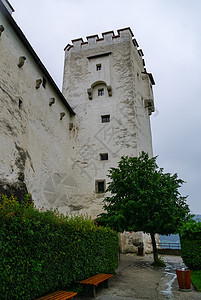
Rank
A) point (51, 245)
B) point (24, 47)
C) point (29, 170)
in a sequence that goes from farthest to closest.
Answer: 1. point (24, 47)
2. point (29, 170)
3. point (51, 245)

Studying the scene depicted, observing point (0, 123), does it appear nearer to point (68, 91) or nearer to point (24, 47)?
point (24, 47)

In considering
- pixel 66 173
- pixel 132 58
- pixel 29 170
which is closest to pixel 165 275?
pixel 29 170

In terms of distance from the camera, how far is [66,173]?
17.7m

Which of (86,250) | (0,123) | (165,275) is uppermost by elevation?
(0,123)

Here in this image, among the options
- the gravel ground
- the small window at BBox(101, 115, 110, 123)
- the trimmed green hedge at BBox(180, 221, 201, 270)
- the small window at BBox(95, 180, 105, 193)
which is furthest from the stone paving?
the small window at BBox(101, 115, 110, 123)

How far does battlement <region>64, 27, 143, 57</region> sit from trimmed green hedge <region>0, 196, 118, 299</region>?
19.4 meters

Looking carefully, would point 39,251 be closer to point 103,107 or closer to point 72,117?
point 103,107

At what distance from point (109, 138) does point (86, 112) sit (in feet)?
11.0

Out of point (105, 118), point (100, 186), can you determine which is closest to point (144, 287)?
point (100, 186)

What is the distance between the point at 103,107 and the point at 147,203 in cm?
1068

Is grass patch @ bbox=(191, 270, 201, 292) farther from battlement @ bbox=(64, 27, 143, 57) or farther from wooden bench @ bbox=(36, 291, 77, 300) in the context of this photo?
battlement @ bbox=(64, 27, 143, 57)

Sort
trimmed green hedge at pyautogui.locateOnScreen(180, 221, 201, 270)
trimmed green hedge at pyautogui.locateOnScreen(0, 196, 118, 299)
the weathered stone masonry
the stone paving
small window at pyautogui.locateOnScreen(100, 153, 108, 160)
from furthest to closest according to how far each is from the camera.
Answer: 1. small window at pyautogui.locateOnScreen(100, 153, 108, 160)
2. the weathered stone masonry
3. trimmed green hedge at pyautogui.locateOnScreen(180, 221, 201, 270)
4. the stone paving
5. trimmed green hedge at pyautogui.locateOnScreen(0, 196, 118, 299)

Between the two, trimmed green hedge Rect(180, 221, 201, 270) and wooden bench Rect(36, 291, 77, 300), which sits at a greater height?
trimmed green hedge Rect(180, 221, 201, 270)

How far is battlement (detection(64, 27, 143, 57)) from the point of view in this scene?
21.8m
